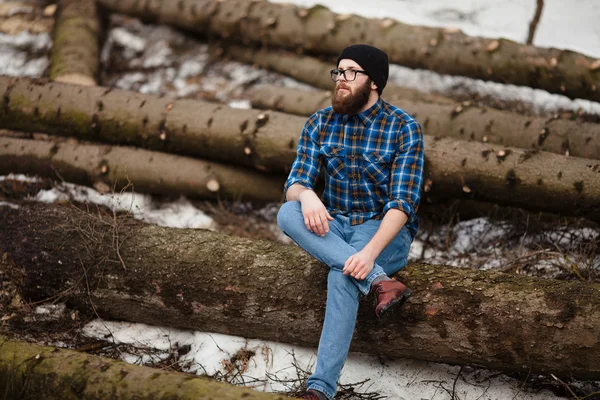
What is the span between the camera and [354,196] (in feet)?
9.34

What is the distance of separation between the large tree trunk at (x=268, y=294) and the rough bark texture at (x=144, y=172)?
3.06ft

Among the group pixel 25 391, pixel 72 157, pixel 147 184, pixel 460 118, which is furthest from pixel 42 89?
pixel 460 118

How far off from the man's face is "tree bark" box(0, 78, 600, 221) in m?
1.13

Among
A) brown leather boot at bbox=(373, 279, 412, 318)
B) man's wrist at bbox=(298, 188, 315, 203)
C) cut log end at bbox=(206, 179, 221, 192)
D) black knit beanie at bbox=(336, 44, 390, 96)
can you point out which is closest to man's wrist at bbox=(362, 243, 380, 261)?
brown leather boot at bbox=(373, 279, 412, 318)

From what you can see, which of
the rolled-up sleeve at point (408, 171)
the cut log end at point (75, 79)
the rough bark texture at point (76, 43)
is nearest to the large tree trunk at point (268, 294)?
the rolled-up sleeve at point (408, 171)

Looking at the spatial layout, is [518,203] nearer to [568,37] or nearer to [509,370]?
[509,370]

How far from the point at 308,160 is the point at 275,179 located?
1487 millimetres

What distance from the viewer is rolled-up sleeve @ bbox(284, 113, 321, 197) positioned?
9.35 feet

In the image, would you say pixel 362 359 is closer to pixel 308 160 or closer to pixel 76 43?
pixel 308 160

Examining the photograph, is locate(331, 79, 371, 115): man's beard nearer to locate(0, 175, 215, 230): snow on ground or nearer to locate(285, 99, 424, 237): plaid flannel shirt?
Result: locate(285, 99, 424, 237): plaid flannel shirt

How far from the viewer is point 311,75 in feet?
18.5

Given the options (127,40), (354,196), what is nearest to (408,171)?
(354,196)

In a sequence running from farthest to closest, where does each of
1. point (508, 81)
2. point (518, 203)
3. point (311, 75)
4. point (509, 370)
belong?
1. point (311, 75)
2. point (508, 81)
3. point (518, 203)
4. point (509, 370)

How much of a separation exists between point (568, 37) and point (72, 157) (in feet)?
18.1
